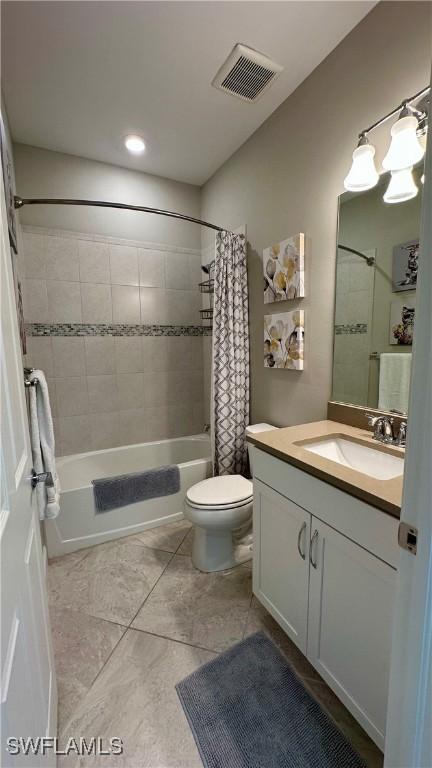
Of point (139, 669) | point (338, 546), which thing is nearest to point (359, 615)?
point (338, 546)

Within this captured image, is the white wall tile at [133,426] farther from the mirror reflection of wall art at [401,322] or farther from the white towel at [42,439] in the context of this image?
the mirror reflection of wall art at [401,322]

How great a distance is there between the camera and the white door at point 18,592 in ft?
1.82

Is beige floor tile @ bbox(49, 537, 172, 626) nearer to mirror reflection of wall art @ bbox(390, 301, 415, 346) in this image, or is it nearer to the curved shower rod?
mirror reflection of wall art @ bbox(390, 301, 415, 346)

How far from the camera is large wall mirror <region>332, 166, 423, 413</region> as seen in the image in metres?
1.30

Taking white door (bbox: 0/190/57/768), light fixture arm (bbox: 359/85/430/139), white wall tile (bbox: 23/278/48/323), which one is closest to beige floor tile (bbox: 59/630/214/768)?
white door (bbox: 0/190/57/768)

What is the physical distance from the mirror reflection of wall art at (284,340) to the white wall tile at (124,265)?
1303 millimetres

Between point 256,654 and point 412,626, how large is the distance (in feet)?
3.50

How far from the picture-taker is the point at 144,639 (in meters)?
1.41

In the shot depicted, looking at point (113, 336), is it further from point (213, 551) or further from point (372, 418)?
point (372, 418)

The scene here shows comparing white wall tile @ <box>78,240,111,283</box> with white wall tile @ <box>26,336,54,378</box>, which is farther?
Answer: white wall tile @ <box>78,240,111,283</box>

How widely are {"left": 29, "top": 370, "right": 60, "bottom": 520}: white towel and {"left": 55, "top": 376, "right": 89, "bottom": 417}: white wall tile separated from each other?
1.37 meters

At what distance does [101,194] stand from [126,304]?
0.87 meters

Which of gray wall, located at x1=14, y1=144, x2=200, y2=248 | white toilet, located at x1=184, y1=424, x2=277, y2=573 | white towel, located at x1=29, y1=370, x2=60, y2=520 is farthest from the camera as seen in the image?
gray wall, located at x1=14, y1=144, x2=200, y2=248

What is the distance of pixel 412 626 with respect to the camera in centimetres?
56
